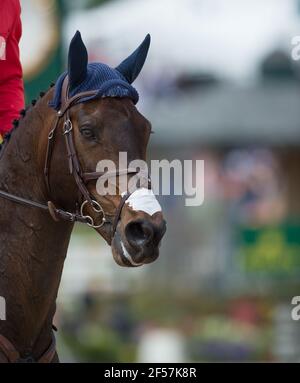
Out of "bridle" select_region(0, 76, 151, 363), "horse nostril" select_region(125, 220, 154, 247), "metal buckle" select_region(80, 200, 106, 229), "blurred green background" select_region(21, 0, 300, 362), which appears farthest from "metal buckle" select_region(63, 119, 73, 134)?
"blurred green background" select_region(21, 0, 300, 362)

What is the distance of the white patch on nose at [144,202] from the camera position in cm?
400

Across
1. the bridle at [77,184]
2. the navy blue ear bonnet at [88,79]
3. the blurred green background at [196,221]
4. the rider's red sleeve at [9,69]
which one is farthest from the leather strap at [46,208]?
the blurred green background at [196,221]

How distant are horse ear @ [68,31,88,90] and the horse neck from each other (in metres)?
0.18

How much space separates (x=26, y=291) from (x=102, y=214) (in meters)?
0.47

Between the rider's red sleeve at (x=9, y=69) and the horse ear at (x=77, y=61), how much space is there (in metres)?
0.68

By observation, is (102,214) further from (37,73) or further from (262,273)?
(262,273)

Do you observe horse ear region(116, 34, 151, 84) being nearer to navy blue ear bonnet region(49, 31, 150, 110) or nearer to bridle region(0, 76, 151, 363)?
navy blue ear bonnet region(49, 31, 150, 110)

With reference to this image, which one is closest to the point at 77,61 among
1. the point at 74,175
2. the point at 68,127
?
the point at 68,127

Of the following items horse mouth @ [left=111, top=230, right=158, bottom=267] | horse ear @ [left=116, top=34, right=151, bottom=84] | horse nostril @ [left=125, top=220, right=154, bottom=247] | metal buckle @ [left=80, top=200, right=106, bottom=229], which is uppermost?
horse ear @ [left=116, top=34, right=151, bottom=84]

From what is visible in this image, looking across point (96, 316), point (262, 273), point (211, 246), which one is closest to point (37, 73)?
point (96, 316)

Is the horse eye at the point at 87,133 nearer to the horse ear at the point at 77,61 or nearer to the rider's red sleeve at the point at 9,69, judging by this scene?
the horse ear at the point at 77,61

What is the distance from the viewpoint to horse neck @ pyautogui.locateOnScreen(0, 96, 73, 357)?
4.37 m

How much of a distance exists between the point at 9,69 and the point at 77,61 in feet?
2.58

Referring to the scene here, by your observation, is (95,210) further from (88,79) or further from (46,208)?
(88,79)
